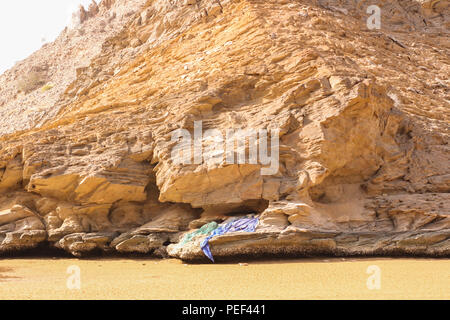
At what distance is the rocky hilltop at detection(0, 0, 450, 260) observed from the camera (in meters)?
11.1

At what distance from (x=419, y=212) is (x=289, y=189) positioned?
11.8 feet

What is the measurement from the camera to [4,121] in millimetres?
21875

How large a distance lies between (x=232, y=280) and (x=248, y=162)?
417 centimetres

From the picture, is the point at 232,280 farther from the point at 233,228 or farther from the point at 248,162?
the point at 248,162

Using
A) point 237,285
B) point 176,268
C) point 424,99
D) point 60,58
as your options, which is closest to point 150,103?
point 176,268

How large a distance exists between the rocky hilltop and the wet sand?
0.84 meters

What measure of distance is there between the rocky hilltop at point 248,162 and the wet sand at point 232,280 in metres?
0.84

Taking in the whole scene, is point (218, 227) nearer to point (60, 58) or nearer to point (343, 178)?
point (343, 178)

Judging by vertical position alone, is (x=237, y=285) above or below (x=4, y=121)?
below

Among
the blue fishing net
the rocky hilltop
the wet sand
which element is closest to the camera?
the wet sand

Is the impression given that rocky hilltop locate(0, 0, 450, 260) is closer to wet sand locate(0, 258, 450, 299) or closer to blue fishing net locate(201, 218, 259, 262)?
blue fishing net locate(201, 218, 259, 262)

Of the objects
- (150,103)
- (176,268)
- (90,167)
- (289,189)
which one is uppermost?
(150,103)

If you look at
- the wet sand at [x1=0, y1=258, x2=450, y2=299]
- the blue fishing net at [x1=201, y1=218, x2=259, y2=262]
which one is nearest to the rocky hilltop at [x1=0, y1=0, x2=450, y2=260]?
the blue fishing net at [x1=201, y1=218, x2=259, y2=262]

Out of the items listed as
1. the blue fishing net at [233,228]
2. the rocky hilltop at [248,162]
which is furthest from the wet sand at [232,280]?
the rocky hilltop at [248,162]
